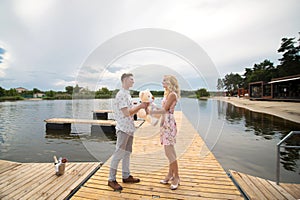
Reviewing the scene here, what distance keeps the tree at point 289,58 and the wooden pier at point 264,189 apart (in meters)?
36.9

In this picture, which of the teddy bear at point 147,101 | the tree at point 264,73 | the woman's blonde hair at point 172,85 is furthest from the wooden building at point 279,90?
the teddy bear at point 147,101

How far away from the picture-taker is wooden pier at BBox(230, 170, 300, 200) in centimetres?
216

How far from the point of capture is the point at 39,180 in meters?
2.60

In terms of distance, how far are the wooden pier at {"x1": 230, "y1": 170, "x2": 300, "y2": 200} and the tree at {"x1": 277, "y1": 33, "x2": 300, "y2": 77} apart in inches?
1451

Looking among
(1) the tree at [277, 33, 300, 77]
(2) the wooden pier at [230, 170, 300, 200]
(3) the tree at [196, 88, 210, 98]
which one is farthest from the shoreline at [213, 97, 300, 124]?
(1) the tree at [277, 33, 300, 77]

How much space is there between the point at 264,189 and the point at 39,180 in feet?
10.7

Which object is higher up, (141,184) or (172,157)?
(172,157)

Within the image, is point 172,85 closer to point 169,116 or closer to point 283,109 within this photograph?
point 169,116

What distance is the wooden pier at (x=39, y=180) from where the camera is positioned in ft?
7.25

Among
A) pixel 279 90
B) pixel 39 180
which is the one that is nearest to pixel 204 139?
pixel 39 180

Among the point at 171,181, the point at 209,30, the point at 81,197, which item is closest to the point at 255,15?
the point at 209,30

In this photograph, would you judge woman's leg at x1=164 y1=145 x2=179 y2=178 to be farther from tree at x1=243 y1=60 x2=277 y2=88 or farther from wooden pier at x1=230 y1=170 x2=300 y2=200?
tree at x1=243 y1=60 x2=277 y2=88

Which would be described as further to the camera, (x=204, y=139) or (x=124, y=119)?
(x=204, y=139)

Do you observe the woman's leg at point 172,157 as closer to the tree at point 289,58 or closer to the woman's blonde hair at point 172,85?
the woman's blonde hair at point 172,85
